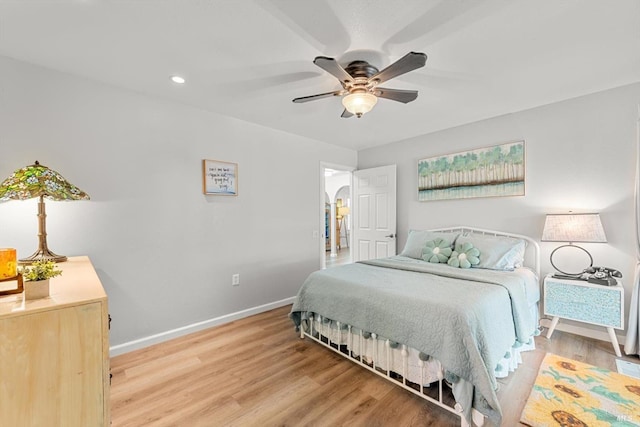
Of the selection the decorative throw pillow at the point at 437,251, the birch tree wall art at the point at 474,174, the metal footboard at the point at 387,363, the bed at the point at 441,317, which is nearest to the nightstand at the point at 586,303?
the bed at the point at 441,317

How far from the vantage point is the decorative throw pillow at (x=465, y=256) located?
2.81m

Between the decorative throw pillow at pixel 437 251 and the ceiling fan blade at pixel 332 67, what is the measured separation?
2.15 meters

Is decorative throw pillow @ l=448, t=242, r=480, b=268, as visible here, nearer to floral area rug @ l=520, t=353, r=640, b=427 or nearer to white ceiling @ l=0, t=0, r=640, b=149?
floral area rug @ l=520, t=353, r=640, b=427

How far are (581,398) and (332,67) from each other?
2.76 m

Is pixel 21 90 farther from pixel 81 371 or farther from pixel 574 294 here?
pixel 574 294

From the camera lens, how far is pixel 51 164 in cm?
219

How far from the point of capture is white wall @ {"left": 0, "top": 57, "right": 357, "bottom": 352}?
2.13 metres

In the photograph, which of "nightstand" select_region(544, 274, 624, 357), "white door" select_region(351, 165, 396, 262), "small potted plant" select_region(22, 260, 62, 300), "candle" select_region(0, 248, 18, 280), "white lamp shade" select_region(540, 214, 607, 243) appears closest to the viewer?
"small potted plant" select_region(22, 260, 62, 300)

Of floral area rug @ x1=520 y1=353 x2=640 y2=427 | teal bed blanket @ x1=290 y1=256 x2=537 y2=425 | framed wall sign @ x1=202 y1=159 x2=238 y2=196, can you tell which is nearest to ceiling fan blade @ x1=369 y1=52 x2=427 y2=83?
teal bed blanket @ x1=290 y1=256 x2=537 y2=425

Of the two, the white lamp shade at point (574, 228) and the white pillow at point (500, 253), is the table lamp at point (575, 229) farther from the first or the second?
the white pillow at point (500, 253)

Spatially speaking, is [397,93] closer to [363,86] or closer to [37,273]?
[363,86]

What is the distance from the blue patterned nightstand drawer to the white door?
1968 millimetres

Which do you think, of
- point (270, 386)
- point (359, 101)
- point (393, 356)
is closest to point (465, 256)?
point (393, 356)

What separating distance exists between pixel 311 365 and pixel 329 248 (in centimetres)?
692
